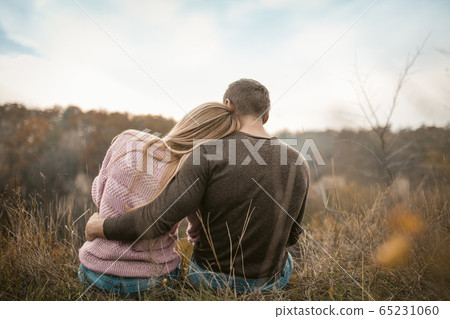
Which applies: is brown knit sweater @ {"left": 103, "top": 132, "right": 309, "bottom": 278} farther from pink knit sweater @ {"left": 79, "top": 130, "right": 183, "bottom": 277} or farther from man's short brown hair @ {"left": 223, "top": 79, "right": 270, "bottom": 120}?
man's short brown hair @ {"left": 223, "top": 79, "right": 270, "bottom": 120}

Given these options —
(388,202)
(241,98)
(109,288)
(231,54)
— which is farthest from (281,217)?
(231,54)

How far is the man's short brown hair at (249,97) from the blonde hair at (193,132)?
0.20 feet

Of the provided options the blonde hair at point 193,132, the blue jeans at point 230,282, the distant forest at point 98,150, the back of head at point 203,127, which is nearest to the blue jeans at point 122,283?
the blue jeans at point 230,282

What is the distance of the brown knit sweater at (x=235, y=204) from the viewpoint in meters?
1.35

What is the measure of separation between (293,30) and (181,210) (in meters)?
3.18

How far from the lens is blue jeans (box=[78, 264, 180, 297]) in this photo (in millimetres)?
1461

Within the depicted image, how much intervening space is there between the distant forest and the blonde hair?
0.90m

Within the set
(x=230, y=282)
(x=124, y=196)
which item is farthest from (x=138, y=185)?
(x=230, y=282)

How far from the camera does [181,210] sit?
135 centimetres

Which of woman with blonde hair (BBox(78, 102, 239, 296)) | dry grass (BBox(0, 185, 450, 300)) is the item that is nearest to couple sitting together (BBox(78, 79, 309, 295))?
woman with blonde hair (BBox(78, 102, 239, 296))

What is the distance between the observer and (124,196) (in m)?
1.42

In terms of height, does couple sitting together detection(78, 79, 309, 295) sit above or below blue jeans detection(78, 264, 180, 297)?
above

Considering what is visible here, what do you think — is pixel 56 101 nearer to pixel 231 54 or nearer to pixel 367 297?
pixel 231 54

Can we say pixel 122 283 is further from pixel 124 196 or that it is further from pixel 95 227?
pixel 124 196
